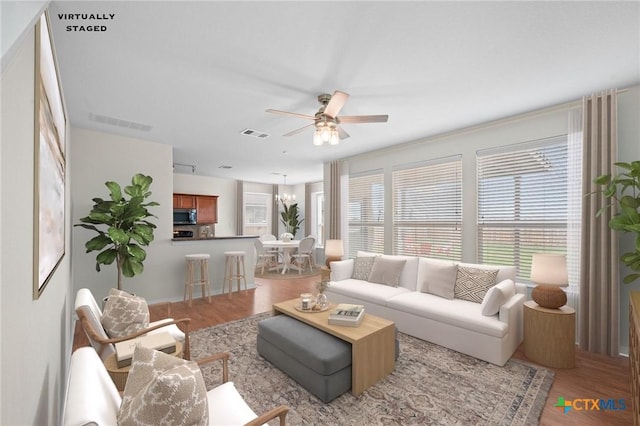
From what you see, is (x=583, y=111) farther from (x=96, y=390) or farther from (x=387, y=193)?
(x=96, y=390)

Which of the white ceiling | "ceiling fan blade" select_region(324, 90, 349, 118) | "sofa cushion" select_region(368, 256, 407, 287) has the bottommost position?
"sofa cushion" select_region(368, 256, 407, 287)

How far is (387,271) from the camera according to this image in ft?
13.2

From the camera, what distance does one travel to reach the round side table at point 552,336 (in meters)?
2.60

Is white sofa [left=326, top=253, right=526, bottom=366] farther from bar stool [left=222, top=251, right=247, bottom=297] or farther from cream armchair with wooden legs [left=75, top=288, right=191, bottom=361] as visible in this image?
cream armchair with wooden legs [left=75, top=288, right=191, bottom=361]

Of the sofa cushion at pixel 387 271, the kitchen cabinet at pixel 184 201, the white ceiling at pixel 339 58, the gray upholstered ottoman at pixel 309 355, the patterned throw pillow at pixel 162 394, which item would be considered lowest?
the gray upholstered ottoman at pixel 309 355

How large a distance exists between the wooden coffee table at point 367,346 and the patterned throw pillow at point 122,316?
1378 mm

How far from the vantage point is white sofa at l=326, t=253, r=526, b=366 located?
2713 mm

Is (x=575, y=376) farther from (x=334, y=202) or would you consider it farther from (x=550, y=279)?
(x=334, y=202)

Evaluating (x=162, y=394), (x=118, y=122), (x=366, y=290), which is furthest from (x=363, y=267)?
(x=118, y=122)

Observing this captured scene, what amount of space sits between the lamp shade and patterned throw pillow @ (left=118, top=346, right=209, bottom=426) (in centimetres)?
314

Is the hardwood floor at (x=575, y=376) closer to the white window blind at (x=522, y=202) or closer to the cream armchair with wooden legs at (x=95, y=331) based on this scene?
the white window blind at (x=522, y=202)

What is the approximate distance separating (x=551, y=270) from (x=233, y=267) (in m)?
4.76

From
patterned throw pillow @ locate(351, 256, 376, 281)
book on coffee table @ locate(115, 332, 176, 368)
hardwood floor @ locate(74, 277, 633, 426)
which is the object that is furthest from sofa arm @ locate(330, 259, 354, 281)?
book on coffee table @ locate(115, 332, 176, 368)

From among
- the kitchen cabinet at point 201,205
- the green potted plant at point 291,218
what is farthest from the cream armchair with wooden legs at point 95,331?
the green potted plant at point 291,218
